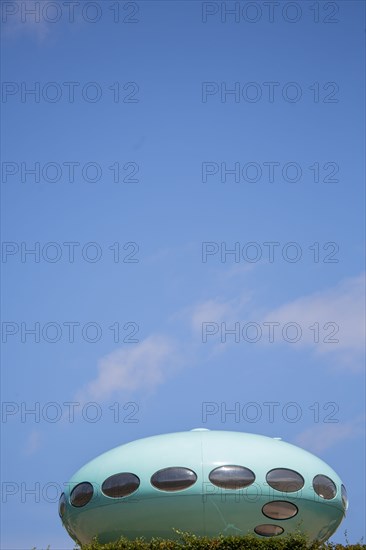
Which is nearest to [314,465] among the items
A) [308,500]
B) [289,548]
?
[308,500]

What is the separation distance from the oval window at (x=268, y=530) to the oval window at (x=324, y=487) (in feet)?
5.27

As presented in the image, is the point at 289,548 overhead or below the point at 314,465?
below

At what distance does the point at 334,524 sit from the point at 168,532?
5.56 metres

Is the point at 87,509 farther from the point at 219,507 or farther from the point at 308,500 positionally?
the point at 308,500

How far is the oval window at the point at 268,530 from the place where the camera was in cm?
2855

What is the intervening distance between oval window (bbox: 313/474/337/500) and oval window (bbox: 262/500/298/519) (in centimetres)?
106

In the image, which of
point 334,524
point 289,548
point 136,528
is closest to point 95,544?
point 136,528

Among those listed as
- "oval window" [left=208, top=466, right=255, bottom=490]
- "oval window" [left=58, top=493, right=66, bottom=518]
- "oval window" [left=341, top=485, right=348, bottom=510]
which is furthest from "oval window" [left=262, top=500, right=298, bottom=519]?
"oval window" [left=58, top=493, right=66, bottom=518]

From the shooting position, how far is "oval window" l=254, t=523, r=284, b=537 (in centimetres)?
2855

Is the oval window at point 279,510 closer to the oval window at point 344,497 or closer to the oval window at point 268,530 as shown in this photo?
the oval window at point 268,530

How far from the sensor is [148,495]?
92.3 feet

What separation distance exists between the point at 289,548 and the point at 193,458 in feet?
12.1

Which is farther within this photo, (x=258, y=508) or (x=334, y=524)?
(x=334, y=524)

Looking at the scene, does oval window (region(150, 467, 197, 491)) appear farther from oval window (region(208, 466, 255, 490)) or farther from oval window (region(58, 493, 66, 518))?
oval window (region(58, 493, 66, 518))
